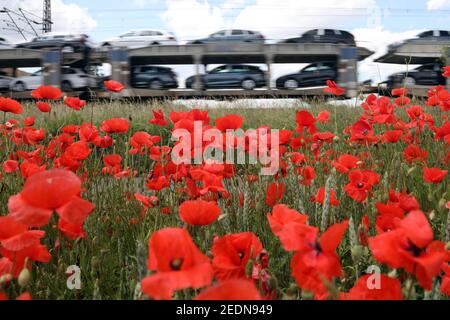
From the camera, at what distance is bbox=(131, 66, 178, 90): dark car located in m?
19.0

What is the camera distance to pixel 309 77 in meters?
19.4

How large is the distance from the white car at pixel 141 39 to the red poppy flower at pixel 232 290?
21025mm

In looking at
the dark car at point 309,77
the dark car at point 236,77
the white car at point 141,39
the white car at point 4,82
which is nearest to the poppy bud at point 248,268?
the dark car at point 236,77

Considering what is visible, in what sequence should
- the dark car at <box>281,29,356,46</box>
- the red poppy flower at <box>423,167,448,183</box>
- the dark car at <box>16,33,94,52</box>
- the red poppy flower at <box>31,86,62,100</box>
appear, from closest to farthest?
the red poppy flower at <box>423,167,448,183</box> < the red poppy flower at <box>31,86,62,100</box> < the dark car at <box>16,33,94,52</box> < the dark car at <box>281,29,356,46</box>

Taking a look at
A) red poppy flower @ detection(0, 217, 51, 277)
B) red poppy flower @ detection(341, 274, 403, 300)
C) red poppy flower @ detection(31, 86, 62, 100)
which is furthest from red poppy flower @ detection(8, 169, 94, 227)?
red poppy flower @ detection(31, 86, 62, 100)

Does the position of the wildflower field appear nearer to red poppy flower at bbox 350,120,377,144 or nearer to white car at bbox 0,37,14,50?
red poppy flower at bbox 350,120,377,144

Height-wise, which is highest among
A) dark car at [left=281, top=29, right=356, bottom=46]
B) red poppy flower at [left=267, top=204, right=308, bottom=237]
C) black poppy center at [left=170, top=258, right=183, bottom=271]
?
dark car at [left=281, top=29, right=356, bottom=46]

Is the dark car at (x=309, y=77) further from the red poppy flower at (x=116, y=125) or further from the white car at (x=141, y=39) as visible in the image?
the red poppy flower at (x=116, y=125)

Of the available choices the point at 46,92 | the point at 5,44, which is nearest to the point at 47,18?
the point at 5,44

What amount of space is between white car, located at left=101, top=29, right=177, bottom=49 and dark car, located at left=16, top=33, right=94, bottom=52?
2.92 feet

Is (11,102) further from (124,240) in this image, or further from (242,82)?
(242,82)

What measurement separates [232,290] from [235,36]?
21.6 meters

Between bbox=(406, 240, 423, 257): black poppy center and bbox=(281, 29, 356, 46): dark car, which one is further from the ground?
bbox=(281, 29, 356, 46): dark car

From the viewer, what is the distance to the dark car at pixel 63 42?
2044 centimetres
